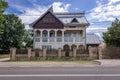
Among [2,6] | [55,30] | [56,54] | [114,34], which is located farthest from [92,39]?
[2,6]

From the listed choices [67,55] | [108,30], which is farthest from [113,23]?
[67,55]

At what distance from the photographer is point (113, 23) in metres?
42.7

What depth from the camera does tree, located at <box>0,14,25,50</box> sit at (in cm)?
5494

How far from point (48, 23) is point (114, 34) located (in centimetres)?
1241

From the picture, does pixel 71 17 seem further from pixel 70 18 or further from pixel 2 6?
pixel 2 6

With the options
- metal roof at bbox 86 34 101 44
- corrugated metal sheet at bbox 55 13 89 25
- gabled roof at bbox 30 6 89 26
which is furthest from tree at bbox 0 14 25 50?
metal roof at bbox 86 34 101 44

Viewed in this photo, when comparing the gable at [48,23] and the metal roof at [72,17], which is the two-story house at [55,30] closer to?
the gable at [48,23]

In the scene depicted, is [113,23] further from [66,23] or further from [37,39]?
[37,39]

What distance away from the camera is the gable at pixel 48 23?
45469mm

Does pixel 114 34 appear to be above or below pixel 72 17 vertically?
below

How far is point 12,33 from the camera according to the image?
56.1 m

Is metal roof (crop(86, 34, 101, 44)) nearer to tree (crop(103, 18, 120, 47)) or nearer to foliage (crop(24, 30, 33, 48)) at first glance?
tree (crop(103, 18, 120, 47))

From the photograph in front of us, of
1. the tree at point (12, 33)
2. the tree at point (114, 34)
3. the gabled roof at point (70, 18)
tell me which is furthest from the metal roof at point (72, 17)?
the tree at point (12, 33)

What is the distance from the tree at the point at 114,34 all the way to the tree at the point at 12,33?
22.0 metres
